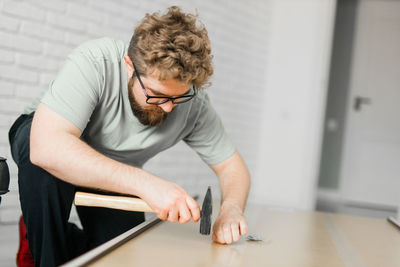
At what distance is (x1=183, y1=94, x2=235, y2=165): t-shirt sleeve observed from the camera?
165 cm

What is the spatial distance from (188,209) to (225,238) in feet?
0.54

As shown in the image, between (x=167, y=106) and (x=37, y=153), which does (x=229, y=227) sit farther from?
(x=37, y=153)

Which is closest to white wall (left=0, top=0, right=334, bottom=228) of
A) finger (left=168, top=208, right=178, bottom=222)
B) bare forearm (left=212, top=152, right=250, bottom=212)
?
bare forearm (left=212, top=152, right=250, bottom=212)

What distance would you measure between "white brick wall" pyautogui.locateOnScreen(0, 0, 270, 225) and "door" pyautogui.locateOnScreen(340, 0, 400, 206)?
1.40 metres

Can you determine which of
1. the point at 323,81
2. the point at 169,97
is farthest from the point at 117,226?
the point at 323,81

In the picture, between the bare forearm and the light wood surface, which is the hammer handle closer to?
the light wood surface

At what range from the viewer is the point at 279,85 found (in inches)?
178

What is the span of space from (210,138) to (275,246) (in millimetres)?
536

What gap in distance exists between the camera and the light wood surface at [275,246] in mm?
999

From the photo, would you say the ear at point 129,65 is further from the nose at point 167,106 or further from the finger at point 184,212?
the finger at point 184,212

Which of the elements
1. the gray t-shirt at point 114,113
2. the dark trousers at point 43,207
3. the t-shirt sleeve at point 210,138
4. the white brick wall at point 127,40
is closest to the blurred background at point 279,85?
Answer: the white brick wall at point 127,40

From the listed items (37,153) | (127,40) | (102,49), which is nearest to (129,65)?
(102,49)

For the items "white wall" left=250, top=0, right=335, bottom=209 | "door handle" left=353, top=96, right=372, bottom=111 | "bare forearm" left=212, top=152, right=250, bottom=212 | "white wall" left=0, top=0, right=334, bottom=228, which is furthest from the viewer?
"door handle" left=353, top=96, right=372, bottom=111

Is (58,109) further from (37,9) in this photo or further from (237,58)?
(237,58)
